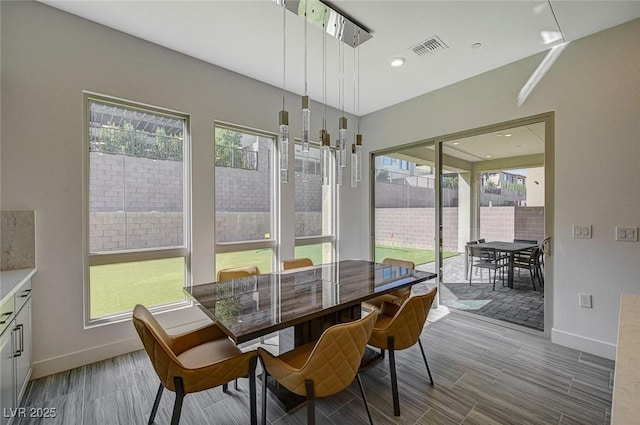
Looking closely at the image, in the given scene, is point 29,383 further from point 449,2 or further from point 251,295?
point 449,2

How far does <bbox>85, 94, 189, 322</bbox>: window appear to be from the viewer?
2664 mm

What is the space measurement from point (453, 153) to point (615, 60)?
1.66 meters

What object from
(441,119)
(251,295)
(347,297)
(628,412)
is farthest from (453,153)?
(628,412)

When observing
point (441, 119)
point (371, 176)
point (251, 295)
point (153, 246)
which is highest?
point (441, 119)

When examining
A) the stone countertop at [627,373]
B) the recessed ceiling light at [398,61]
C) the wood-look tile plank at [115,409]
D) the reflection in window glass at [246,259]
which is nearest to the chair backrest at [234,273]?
the reflection in window glass at [246,259]

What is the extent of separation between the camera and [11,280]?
1.92 meters

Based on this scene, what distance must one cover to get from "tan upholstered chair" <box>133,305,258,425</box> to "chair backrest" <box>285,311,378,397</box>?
0.36 metres

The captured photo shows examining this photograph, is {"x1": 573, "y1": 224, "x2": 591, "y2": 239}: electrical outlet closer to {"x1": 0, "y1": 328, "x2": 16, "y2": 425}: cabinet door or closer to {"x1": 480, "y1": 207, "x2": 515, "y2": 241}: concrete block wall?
{"x1": 480, "y1": 207, "x2": 515, "y2": 241}: concrete block wall

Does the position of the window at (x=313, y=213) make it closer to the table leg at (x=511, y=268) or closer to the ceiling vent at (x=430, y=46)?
the ceiling vent at (x=430, y=46)

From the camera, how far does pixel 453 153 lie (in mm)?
3863

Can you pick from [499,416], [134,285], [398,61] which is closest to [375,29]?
[398,61]

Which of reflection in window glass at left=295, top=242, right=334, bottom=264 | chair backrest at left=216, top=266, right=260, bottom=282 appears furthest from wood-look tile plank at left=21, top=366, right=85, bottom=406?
reflection in window glass at left=295, top=242, right=334, bottom=264

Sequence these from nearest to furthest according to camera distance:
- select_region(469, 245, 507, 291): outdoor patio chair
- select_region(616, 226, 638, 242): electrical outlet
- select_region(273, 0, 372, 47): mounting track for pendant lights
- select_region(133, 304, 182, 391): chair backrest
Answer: select_region(133, 304, 182, 391): chair backrest, select_region(273, 0, 372, 47): mounting track for pendant lights, select_region(616, 226, 638, 242): electrical outlet, select_region(469, 245, 507, 291): outdoor patio chair

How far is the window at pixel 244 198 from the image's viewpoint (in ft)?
11.3
